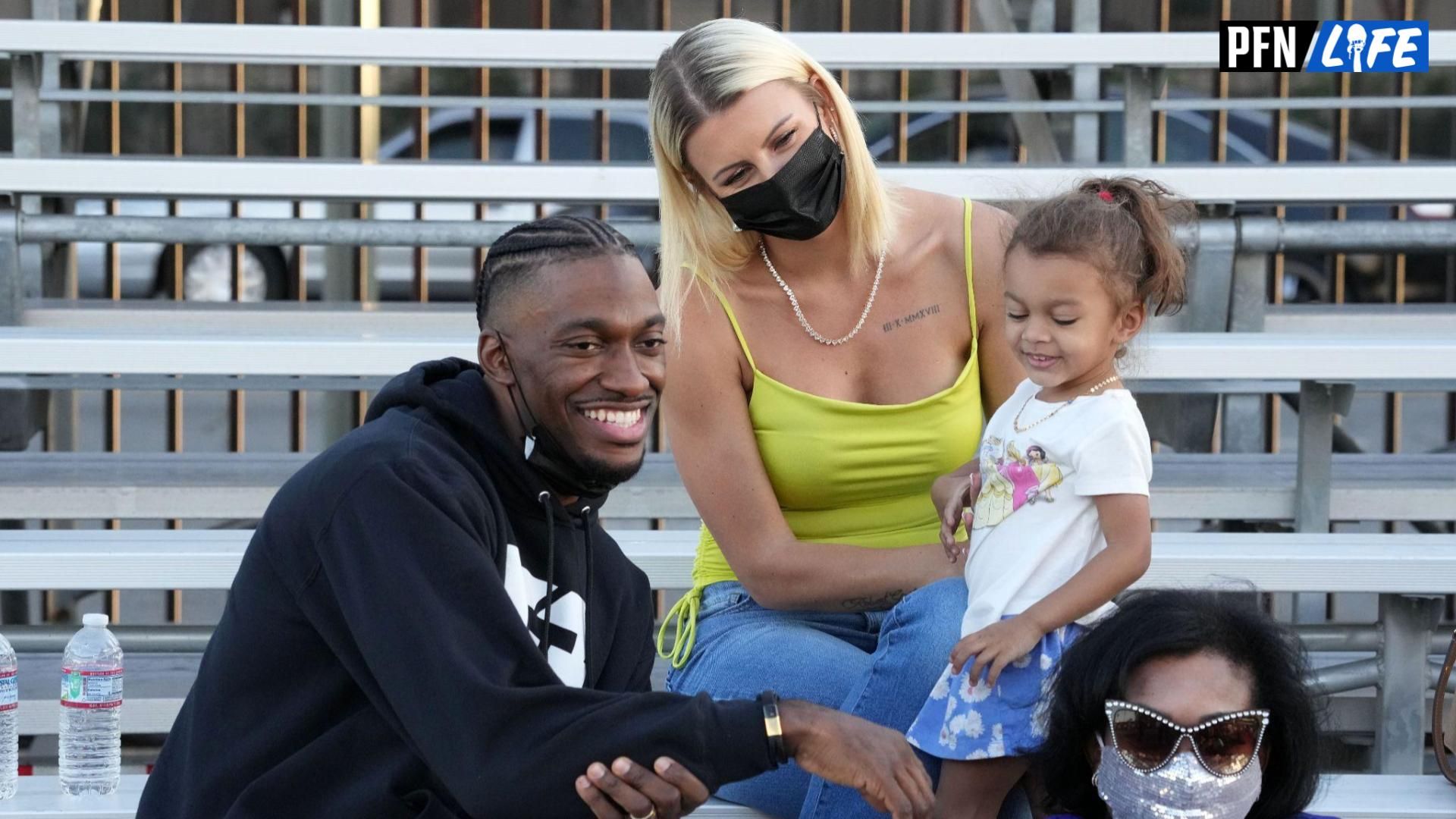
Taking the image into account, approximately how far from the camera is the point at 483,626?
1.48 meters

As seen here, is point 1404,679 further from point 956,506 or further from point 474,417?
point 474,417

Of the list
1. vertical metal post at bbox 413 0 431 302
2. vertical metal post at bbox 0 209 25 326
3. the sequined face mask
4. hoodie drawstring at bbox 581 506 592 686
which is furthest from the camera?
vertical metal post at bbox 413 0 431 302

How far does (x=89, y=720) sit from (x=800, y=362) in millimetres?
1032

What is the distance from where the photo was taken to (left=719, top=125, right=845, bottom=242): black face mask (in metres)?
2.08

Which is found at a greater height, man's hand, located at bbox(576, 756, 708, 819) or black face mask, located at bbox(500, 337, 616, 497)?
black face mask, located at bbox(500, 337, 616, 497)

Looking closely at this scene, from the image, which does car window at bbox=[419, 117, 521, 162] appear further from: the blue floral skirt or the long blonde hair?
the blue floral skirt

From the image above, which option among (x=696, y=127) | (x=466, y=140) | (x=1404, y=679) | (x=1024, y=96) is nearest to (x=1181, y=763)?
(x=696, y=127)

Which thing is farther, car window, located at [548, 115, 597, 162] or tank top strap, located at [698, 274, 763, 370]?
car window, located at [548, 115, 597, 162]

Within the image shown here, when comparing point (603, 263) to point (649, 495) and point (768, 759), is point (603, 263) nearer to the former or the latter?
point (768, 759)

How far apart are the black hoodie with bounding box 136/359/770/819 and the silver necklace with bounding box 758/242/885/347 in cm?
61

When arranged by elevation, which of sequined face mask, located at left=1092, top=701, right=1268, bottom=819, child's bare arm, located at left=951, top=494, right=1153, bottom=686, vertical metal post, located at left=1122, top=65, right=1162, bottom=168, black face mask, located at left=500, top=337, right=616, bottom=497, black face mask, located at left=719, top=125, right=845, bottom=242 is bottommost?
sequined face mask, located at left=1092, top=701, right=1268, bottom=819

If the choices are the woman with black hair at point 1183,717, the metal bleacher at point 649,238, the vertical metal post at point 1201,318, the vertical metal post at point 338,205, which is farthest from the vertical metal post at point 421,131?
the woman with black hair at point 1183,717

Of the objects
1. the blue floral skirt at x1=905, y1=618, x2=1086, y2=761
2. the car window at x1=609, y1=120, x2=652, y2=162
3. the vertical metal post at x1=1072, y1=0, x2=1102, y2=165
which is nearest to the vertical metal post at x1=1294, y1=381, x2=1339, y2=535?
the vertical metal post at x1=1072, y1=0, x2=1102, y2=165

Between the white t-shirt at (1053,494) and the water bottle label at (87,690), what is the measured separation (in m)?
1.13
